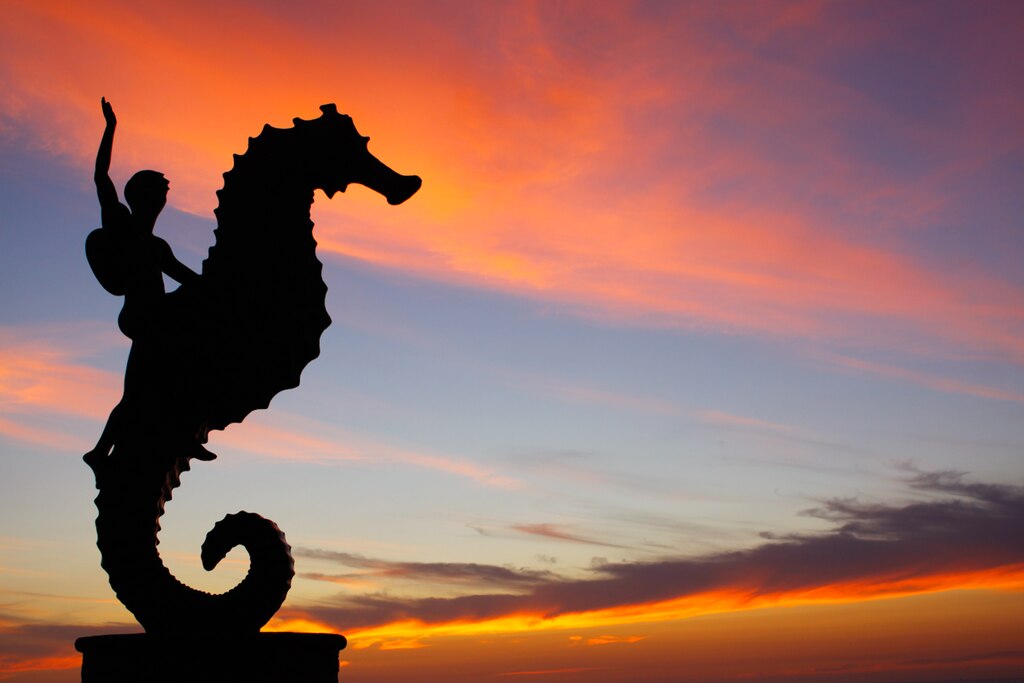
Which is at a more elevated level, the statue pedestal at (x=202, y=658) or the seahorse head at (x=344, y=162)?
the seahorse head at (x=344, y=162)

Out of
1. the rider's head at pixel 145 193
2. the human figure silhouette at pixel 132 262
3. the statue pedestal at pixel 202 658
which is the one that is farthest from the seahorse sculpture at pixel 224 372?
the rider's head at pixel 145 193

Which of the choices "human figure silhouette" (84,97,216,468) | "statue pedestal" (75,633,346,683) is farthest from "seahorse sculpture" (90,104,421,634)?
"statue pedestal" (75,633,346,683)

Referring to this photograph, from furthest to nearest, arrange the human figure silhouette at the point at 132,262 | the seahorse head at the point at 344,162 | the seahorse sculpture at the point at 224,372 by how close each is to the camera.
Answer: the seahorse head at the point at 344,162 → the human figure silhouette at the point at 132,262 → the seahorse sculpture at the point at 224,372

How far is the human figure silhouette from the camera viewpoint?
25.4 ft

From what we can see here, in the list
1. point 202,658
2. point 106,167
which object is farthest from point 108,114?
point 202,658

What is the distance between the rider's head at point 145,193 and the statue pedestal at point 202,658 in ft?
10.6

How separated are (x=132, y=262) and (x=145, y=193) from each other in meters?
0.61

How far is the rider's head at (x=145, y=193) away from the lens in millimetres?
8078

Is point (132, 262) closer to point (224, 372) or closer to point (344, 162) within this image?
point (224, 372)

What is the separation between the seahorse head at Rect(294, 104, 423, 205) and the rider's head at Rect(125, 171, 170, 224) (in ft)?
3.96

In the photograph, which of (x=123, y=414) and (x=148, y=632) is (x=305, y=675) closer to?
(x=148, y=632)

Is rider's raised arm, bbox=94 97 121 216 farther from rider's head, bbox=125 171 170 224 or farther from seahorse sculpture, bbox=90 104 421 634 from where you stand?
seahorse sculpture, bbox=90 104 421 634

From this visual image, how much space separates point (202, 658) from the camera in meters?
6.95

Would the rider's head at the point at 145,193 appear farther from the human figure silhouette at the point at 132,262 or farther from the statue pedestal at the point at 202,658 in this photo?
the statue pedestal at the point at 202,658
